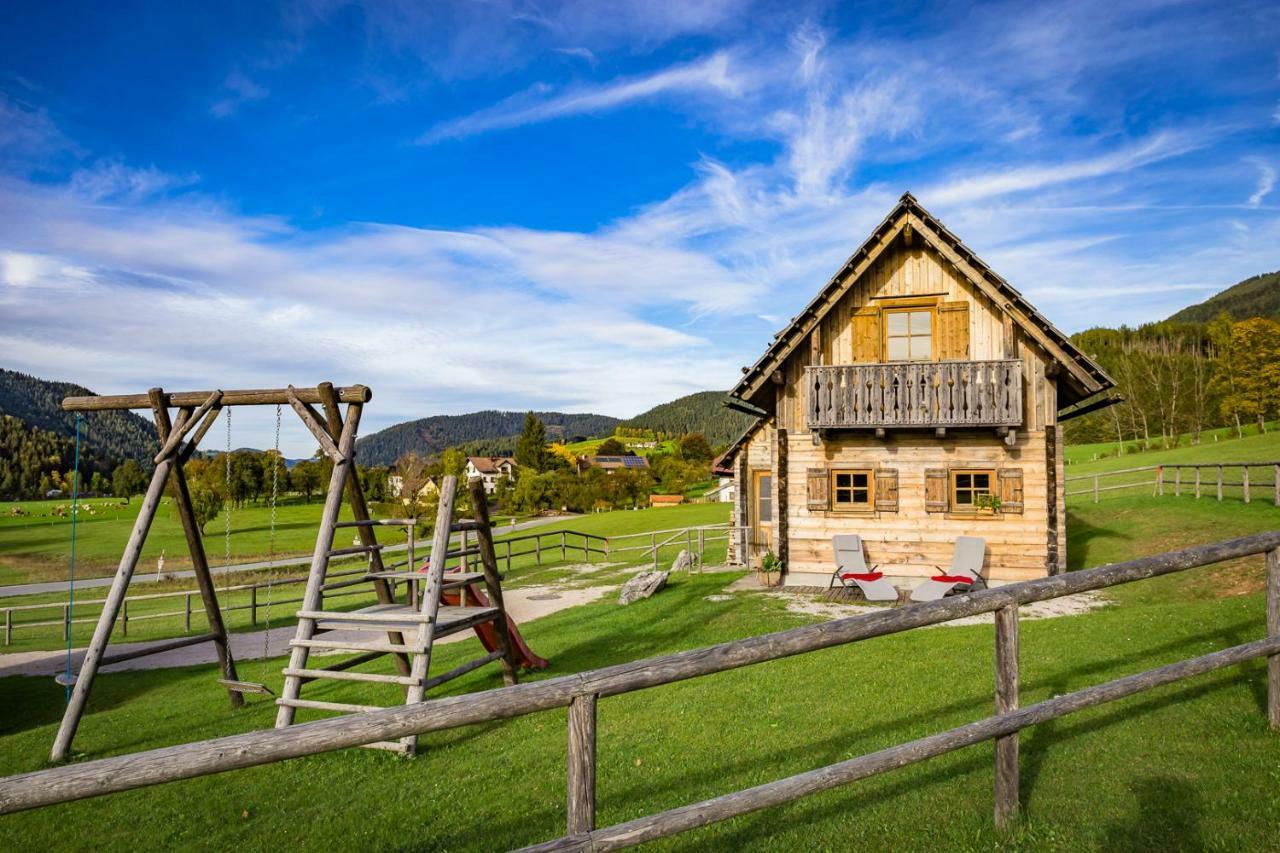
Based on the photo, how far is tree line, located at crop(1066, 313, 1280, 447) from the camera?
53.7 metres

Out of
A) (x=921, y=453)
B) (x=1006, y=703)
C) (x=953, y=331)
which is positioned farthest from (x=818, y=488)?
(x=1006, y=703)

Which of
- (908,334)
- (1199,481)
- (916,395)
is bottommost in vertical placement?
(1199,481)

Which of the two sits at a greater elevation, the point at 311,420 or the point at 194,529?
the point at 311,420

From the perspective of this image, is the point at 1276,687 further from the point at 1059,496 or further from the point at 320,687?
the point at 1059,496

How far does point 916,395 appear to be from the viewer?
53.5 feet

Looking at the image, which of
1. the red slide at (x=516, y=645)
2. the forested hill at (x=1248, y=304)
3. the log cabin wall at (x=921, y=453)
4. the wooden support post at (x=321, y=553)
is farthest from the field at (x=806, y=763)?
the forested hill at (x=1248, y=304)

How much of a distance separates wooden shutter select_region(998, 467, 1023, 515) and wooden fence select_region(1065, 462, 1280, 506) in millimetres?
6436

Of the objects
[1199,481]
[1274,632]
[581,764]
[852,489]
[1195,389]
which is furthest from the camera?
[1195,389]

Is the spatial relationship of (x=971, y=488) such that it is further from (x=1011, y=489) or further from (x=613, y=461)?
(x=613, y=461)

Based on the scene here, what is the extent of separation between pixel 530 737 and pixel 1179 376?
77.0 metres

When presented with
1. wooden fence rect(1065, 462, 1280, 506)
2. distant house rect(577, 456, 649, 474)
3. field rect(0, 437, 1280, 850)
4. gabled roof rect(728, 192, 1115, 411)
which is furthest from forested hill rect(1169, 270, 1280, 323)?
field rect(0, 437, 1280, 850)

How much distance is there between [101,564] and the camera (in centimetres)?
4094

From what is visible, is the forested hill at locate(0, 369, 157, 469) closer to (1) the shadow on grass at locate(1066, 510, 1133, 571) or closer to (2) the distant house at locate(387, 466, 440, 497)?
(2) the distant house at locate(387, 466, 440, 497)

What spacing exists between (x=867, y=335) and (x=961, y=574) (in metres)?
5.81
